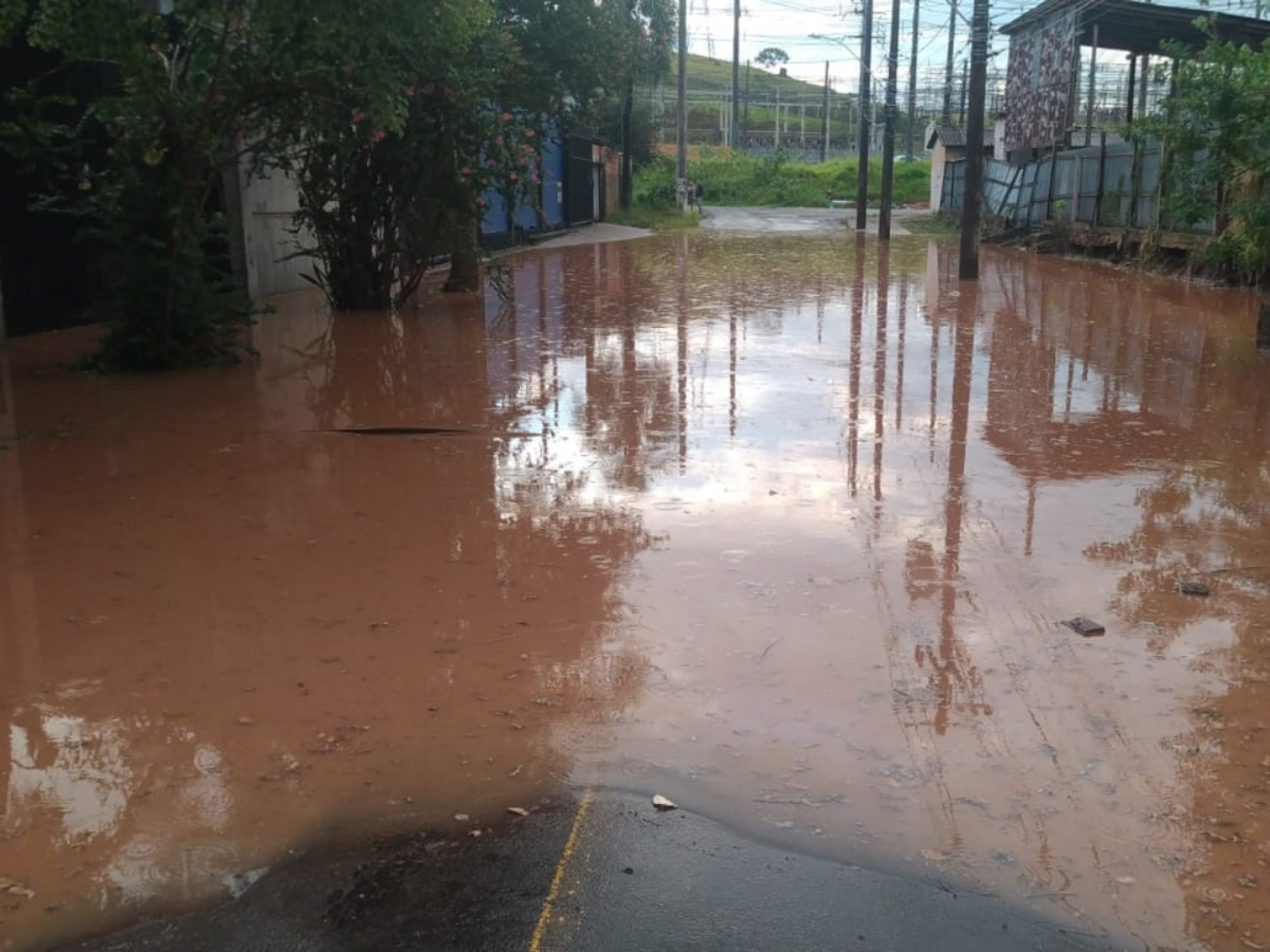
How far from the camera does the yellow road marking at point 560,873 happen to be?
2.97 metres

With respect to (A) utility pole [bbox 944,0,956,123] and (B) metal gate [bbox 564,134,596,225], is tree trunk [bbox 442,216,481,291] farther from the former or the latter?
(A) utility pole [bbox 944,0,956,123]

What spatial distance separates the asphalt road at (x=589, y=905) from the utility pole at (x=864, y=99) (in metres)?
35.9

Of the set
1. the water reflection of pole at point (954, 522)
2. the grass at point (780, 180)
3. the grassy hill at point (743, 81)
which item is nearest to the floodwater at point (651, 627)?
the water reflection of pole at point (954, 522)

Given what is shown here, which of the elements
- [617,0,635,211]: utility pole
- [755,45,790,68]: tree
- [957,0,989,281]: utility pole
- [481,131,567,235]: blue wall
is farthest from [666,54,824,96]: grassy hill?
[957,0,989,281]: utility pole

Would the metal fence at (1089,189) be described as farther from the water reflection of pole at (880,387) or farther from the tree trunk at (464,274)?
the tree trunk at (464,274)

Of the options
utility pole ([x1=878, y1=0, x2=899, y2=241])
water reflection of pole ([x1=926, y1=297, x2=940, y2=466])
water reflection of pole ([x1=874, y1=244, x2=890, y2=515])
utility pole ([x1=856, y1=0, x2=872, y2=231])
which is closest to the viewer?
water reflection of pole ([x1=874, y1=244, x2=890, y2=515])

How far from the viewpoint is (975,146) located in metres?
21.6

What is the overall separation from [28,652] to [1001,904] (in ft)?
12.3

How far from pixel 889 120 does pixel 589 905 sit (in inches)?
1299

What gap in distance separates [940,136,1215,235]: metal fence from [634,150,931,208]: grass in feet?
78.1

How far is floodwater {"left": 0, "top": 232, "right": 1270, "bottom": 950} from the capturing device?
3457mm

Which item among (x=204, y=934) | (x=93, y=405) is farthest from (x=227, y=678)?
(x=93, y=405)

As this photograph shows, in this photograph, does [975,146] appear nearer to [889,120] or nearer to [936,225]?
[889,120]

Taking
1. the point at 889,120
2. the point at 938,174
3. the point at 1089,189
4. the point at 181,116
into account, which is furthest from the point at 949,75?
the point at 181,116
